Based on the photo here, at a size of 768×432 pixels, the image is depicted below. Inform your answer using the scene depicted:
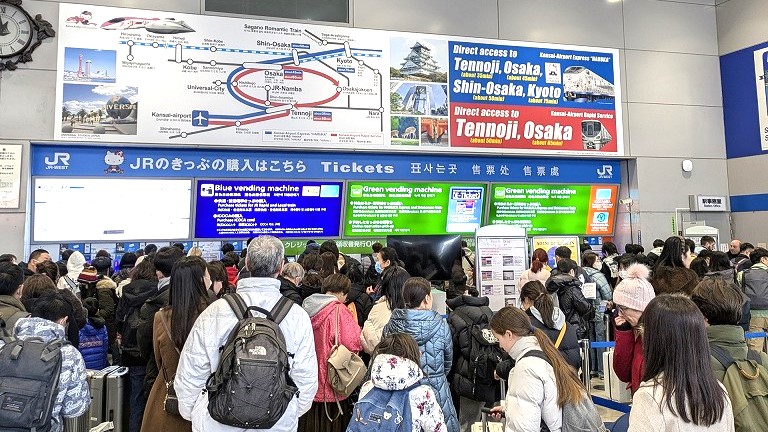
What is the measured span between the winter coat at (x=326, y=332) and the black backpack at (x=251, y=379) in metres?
1.18

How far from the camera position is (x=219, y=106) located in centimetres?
705

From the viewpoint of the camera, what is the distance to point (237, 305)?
212 cm

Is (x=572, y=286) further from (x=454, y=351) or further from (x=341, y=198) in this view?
(x=341, y=198)

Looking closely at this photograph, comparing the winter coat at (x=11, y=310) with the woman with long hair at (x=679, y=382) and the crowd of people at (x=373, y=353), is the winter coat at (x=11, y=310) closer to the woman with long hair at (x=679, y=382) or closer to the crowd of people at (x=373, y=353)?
the crowd of people at (x=373, y=353)

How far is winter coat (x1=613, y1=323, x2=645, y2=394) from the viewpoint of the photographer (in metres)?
2.30

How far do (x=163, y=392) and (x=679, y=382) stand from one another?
222cm

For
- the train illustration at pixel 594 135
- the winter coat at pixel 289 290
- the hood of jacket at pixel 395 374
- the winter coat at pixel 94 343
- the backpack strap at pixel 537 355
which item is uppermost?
the train illustration at pixel 594 135

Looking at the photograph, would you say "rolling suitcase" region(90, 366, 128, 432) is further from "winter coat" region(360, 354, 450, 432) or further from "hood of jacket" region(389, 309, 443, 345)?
"winter coat" region(360, 354, 450, 432)

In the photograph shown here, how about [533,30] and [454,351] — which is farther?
[533,30]

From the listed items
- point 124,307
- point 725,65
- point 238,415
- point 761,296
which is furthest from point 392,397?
point 725,65

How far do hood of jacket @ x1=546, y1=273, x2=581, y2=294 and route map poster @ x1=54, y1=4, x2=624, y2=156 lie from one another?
12.0 feet

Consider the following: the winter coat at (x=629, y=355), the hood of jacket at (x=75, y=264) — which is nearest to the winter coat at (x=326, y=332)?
the winter coat at (x=629, y=355)

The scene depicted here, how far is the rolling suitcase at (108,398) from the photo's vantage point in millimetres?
3484

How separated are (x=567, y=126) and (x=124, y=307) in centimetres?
723
